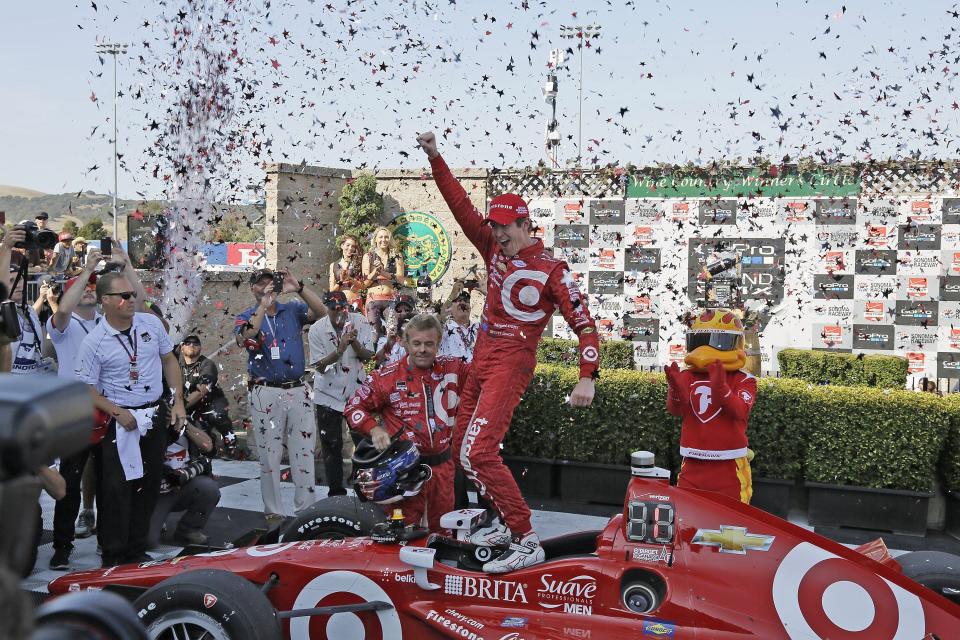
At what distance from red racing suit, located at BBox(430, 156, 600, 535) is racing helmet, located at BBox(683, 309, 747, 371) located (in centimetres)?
70

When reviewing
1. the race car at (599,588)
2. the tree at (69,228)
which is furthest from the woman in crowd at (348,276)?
the race car at (599,588)

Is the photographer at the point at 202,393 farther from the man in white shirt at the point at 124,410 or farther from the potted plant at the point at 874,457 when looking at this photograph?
the potted plant at the point at 874,457

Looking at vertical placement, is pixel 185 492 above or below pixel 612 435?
below

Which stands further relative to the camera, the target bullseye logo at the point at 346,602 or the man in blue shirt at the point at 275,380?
the man in blue shirt at the point at 275,380

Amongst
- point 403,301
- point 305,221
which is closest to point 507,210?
point 403,301

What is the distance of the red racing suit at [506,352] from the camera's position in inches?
145

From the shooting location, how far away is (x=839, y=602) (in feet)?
9.79

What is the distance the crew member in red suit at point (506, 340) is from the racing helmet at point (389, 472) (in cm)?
24

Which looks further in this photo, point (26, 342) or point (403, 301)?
point (403, 301)

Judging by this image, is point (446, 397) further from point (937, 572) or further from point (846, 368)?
point (846, 368)

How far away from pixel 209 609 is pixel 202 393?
3.30 metres

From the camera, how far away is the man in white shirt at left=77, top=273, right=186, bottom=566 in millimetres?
4863

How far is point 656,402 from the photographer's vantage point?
680 cm

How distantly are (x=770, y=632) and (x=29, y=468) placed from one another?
→ 2565mm
